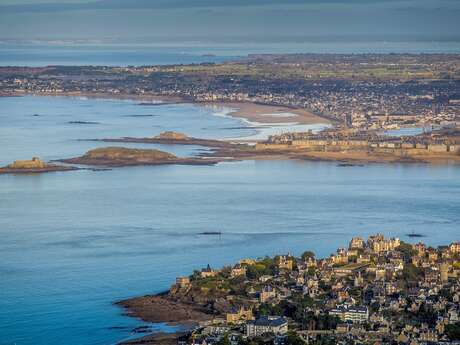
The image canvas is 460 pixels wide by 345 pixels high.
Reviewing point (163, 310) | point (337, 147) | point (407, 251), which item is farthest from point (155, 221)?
point (337, 147)

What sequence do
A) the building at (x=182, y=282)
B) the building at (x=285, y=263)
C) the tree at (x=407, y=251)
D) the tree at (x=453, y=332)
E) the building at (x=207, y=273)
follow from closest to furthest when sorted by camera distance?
the tree at (x=453, y=332) < the building at (x=182, y=282) < the building at (x=207, y=273) < the building at (x=285, y=263) < the tree at (x=407, y=251)

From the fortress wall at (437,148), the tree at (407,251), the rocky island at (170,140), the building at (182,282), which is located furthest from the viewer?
the rocky island at (170,140)

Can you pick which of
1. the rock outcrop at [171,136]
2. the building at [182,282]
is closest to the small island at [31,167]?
the rock outcrop at [171,136]

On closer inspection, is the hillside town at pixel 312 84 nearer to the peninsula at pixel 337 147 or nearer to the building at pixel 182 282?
the peninsula at pixel 337 147

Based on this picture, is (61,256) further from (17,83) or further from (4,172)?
(17,83)

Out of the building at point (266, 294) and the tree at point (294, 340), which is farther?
the building at point (266, 294)

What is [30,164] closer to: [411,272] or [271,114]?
[411,272]
